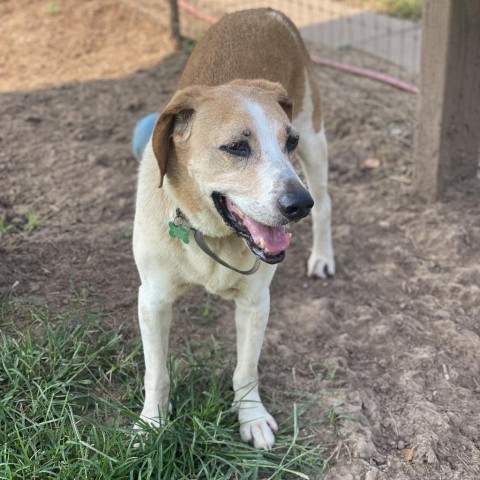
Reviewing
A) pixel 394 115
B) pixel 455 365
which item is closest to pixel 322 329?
pixel 455 365

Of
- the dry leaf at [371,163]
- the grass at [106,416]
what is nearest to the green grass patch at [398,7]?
the dry leaf at [371,163]

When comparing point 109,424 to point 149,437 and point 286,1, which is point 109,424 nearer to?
point 149,437

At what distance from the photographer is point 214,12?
26.3 feet

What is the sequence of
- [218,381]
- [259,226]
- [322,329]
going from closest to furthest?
[259,226] < [218,381] < [322,329]

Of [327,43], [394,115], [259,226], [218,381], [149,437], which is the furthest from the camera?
[327,43]

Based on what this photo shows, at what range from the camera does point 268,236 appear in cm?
245

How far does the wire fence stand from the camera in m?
7.00

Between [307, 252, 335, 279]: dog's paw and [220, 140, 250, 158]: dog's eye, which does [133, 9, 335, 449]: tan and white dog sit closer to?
[220, 140, 250, 158]: dog's eye

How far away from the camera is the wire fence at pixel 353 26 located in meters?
7.00

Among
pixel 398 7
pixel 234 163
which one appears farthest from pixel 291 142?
pixel 398 7

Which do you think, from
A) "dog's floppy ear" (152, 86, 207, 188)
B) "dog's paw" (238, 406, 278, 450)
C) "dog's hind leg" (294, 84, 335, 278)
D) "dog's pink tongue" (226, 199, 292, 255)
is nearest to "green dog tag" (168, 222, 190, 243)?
"dog's floppy ear" (152, 86, 207, 188)

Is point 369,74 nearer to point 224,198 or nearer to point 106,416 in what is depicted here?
point 224,198

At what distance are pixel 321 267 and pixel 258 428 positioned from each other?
55.7 inches

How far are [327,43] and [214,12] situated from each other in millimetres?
1521
